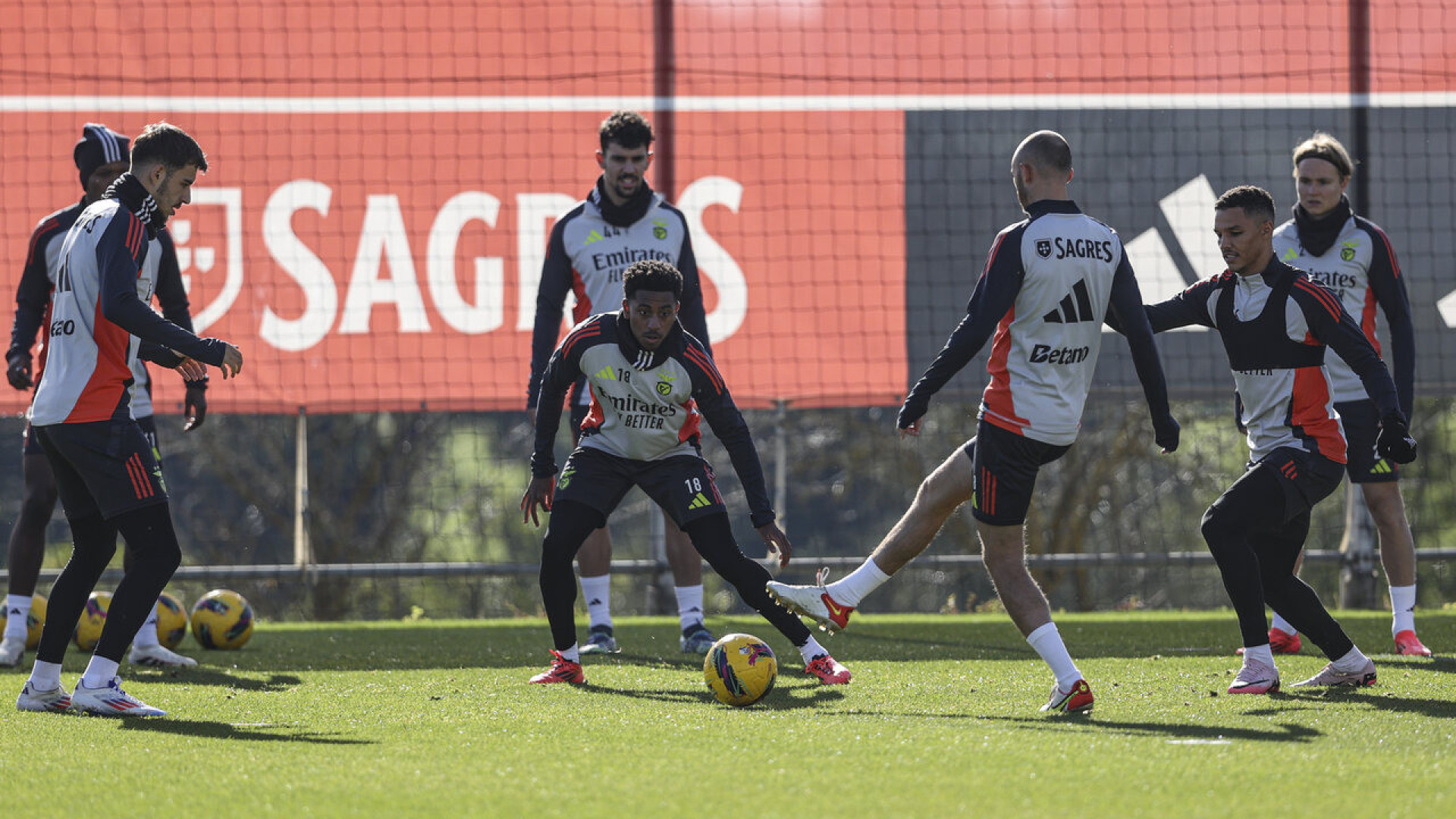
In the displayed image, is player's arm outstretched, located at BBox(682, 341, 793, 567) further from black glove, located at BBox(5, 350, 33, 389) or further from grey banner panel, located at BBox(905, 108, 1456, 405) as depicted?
grey banner panel, located at BBox(905, 108, 1456, 405)

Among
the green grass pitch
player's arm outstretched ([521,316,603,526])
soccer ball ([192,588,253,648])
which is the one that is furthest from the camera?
soccer ball ([192,588,253,648])

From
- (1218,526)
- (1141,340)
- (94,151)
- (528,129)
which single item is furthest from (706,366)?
(528,129)

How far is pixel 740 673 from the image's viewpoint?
5758 mm

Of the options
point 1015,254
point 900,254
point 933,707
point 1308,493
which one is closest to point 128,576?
point 933,707

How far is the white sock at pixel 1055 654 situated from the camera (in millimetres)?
5477

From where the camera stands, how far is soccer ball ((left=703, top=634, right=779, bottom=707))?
576 cm

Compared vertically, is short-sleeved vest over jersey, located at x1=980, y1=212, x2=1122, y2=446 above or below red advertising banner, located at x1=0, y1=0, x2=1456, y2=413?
below

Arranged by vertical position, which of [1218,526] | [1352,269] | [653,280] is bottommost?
[1218,526]

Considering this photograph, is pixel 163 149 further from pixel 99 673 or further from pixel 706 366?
pixel 706 366

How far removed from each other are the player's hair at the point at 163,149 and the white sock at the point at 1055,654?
3258 mm

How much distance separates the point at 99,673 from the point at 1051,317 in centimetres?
342

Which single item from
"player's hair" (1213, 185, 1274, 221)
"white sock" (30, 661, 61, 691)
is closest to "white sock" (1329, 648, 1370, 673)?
"player's hair" (1213, 185, 1274, 221)

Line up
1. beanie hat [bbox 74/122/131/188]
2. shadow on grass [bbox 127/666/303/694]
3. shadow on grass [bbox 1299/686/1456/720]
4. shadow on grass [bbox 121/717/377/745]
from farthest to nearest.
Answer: beanie hat [bbox 74/122/131/188]
shadow on grass [bbox 127/666/303/694]
shadow on grass [bbox 1299/686/1456/720]
shadow on grass [bbox 121/717/377/745]

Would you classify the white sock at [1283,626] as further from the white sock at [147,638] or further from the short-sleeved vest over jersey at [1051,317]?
the white sock at [147,638]
